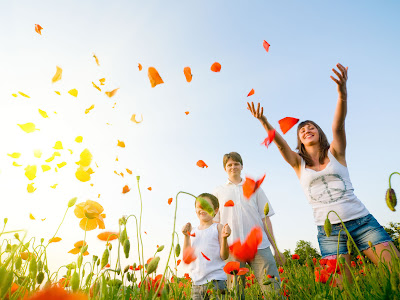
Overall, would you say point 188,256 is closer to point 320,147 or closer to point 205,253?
point 205,253

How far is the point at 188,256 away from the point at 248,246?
840mm

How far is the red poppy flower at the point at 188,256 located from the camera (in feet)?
11.7

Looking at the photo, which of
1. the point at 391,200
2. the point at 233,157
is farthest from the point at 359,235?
the point at 233,157

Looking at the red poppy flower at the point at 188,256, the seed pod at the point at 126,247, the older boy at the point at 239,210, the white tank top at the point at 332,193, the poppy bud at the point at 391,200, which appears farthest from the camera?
the older boy at the point at 239,210

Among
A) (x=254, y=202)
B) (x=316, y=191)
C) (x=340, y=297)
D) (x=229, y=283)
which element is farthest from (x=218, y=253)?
(x=340, y=297)

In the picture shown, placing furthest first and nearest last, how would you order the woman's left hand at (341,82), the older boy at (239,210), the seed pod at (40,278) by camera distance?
the older boy at (239,210) → the woman's left hand at (341,82) → the seed pod at (40,278)

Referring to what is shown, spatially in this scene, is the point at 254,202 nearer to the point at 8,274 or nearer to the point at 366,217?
the point at 366,217

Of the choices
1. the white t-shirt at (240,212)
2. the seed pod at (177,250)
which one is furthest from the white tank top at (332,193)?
the seed pod at (177,250)

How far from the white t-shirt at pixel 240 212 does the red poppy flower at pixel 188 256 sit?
58cm

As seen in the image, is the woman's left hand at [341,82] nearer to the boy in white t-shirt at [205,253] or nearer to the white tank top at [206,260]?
the boy in white t-shirt at [205,253]

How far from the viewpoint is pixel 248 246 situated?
3.91 metres

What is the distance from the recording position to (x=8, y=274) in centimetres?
Result: 90

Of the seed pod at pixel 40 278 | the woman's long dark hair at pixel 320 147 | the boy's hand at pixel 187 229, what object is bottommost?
the seed pod at pixel 40 278

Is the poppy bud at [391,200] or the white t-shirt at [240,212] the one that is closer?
the poppy bud at [391,200]
